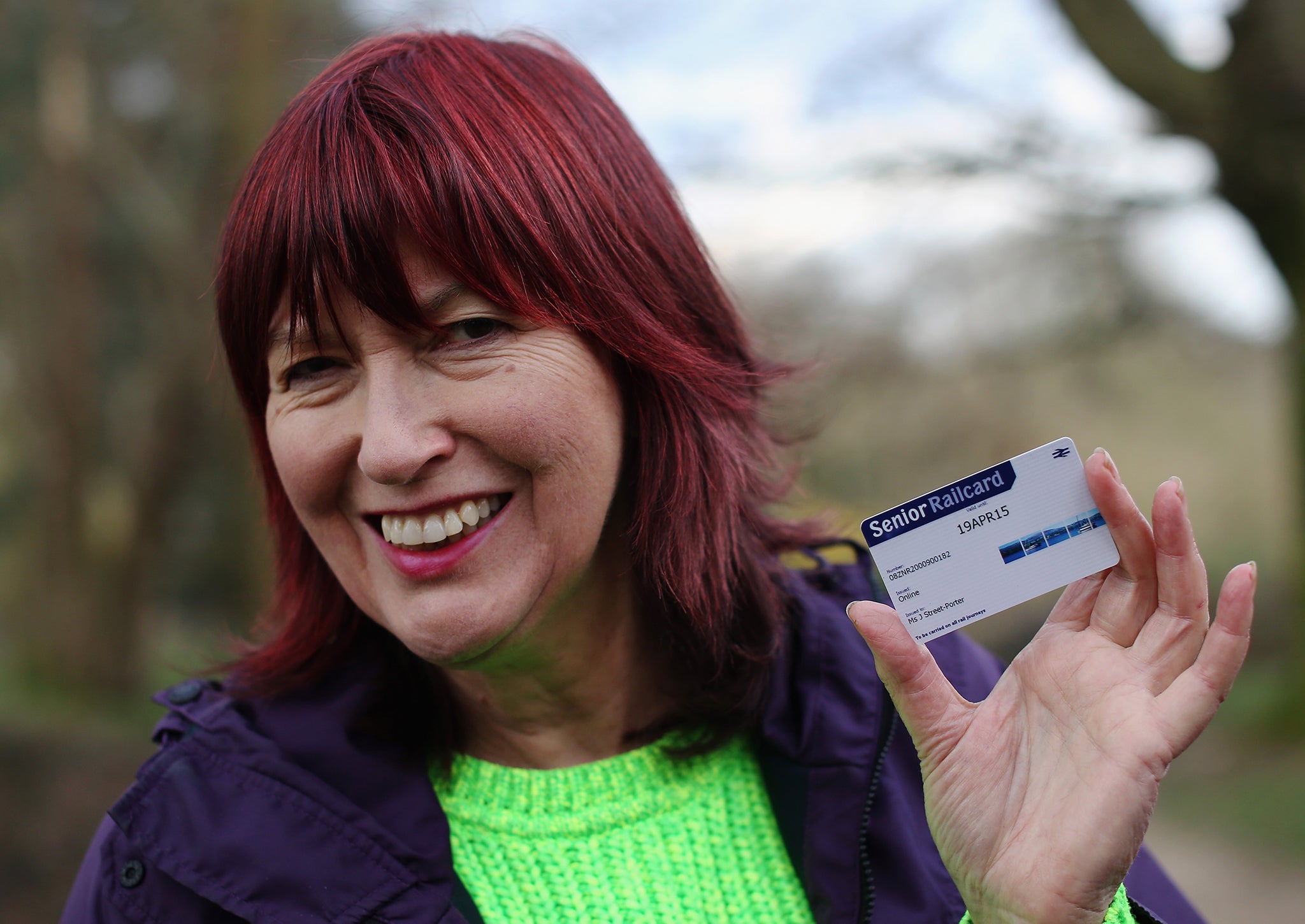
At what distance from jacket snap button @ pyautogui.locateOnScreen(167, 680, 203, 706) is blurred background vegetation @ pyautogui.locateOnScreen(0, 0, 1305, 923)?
205 centimetres

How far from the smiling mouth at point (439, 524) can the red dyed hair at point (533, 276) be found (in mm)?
285

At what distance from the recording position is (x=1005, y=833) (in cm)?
137

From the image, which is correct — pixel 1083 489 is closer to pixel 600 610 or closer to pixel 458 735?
pixel 600 610

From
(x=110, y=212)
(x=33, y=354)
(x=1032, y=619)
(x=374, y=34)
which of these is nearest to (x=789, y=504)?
(x=374, y=34)

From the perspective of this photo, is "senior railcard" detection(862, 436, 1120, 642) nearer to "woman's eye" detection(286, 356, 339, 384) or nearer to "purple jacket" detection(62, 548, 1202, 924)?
"purple jacket" detection(62, 548, 1202, 924)

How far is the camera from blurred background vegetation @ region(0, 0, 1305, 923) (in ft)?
23.1

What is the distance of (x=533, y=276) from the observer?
1537 mm

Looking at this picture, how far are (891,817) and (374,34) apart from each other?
165cm

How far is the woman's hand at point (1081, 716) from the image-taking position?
130 cm

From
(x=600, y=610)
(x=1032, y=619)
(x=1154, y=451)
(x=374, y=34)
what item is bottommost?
A: (x=1032, y=619)

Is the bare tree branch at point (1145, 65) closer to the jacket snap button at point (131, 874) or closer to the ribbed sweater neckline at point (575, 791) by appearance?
the ribbed sweater neckline at point (575, 791)

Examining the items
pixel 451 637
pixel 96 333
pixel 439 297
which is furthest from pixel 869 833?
pixel 96 333

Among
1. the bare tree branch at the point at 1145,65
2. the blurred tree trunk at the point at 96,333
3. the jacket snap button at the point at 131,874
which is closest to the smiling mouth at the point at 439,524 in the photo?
the jacket snap button at the point at 131,874

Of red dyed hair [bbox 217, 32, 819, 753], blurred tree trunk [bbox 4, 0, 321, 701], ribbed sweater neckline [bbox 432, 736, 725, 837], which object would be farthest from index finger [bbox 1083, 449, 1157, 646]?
blurred tree trunk [bbox 4, 0, 321, 701]
